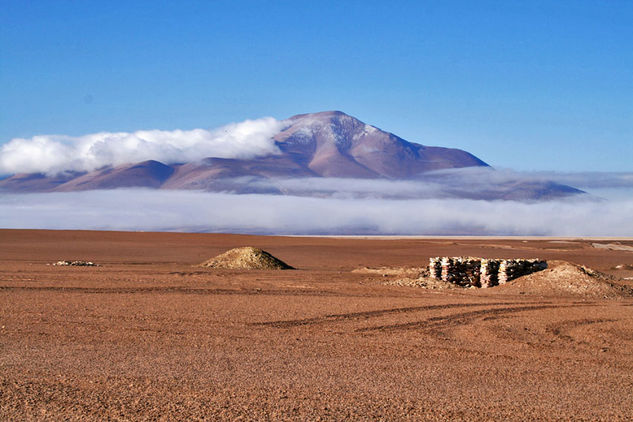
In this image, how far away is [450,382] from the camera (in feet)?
31.0

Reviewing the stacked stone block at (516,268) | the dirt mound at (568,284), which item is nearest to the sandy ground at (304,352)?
the dirt mound at (568,284)

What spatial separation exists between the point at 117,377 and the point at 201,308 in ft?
25.3

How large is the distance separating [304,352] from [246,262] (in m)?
21.2

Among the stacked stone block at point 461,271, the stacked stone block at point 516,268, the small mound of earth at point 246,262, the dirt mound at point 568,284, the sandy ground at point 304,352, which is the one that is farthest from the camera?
the small mound of earth at point 246,262

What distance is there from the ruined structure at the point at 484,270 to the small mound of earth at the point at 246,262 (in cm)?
997

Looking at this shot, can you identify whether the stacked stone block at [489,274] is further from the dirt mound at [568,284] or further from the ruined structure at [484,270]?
the dirt mound at [568,284]

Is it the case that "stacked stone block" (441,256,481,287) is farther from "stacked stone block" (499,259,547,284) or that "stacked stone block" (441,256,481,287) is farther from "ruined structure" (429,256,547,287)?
"stacked stone block" (499,259,547,284)

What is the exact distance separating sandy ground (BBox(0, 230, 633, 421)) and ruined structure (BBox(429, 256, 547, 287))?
5.53 ft

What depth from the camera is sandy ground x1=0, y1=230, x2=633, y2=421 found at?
808 centimetres

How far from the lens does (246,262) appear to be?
3241 centimetres

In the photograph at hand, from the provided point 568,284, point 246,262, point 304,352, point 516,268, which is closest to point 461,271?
point 516,268

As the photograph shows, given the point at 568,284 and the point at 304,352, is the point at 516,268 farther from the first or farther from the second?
the point at 304,352

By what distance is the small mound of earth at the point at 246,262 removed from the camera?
1267 inches

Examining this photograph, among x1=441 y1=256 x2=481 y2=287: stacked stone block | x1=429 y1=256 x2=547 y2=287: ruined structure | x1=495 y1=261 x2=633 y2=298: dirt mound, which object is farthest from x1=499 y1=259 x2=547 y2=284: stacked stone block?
x1=441 y1=256 x2=481 y2=287: stacked stone block
